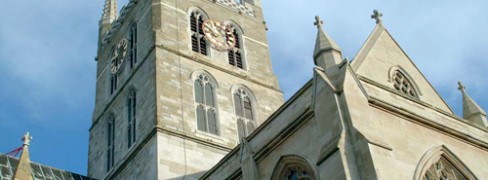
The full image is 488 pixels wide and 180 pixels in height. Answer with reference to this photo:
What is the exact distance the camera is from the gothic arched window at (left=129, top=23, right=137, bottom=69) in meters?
33.4

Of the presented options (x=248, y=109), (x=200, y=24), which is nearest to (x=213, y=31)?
(x=200, y=24)

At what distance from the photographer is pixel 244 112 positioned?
104 feet

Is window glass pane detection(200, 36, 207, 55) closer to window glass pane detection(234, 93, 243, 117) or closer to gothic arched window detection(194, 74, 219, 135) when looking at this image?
gothic arched window detection(194, 74, 219, 135)

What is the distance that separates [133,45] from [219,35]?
414 cm

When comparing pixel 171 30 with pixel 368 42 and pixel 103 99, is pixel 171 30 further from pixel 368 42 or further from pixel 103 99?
pixel 368 42

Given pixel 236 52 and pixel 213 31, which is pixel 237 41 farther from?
pixel 213 31

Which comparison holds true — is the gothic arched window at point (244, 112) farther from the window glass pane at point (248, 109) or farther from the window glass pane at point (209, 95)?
the window glass pane at point (209, 95)

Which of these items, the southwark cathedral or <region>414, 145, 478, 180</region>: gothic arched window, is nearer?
the southwark cathedral

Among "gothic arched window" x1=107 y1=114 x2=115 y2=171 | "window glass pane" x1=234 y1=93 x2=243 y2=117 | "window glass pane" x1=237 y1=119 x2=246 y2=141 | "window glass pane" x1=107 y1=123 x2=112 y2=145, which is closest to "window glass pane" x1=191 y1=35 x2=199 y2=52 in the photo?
"window glass pane" x1=234 y1=93 x2=243 y2=117

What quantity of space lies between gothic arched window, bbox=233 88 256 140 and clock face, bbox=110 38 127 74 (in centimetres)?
647

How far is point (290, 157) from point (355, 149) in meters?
3.02

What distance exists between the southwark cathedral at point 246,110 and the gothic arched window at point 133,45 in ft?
0.27

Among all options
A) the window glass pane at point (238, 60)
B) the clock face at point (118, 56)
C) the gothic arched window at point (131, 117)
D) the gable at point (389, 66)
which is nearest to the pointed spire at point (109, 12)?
the clock face at point (118, 56)

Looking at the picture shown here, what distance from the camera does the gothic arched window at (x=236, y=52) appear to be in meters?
33.8
